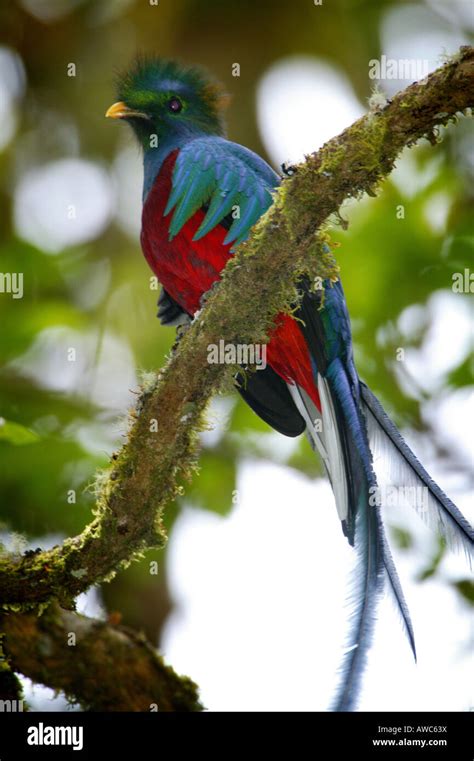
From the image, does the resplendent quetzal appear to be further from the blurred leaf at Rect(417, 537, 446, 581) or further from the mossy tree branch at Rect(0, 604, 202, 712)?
the blurred leaf at Rect(417, 537, 446, 581)

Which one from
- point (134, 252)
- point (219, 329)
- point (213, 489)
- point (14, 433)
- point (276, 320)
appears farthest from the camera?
point (134, 252)

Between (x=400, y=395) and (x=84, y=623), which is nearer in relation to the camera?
(x=84, y=623)

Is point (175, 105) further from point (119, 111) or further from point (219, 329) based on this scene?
point (219, 329)

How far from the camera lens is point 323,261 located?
2938 millimetres

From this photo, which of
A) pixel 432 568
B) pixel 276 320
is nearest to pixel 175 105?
pixel 276 320

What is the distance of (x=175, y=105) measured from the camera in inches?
174

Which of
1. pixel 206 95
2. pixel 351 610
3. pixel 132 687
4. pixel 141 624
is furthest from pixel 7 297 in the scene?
pixel 351 610

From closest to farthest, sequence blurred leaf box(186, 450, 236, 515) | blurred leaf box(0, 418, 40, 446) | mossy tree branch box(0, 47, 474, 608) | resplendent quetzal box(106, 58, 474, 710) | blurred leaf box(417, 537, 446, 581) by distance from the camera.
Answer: mossy tree branch box(0, 47, 474, 608) → resplendent quetzal box(106, 58, 474, 710) → blurred leaf box(0, 418, 40, 446) → blurred leaf box(417, 537, 446, 581) → blurred leaf box(186, 450, 236, 515)

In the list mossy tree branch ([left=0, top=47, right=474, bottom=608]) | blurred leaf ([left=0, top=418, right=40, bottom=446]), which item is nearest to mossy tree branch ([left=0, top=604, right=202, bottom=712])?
mossy tree branch ([left=0, top=47, right=474, bottom=608])

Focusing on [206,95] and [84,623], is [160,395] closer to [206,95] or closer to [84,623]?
[84,623]

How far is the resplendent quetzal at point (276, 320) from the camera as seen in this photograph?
119 inches

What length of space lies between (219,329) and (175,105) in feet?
6.36

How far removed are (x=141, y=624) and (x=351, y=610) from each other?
1866 millimetres

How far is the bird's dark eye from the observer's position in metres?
4.42
